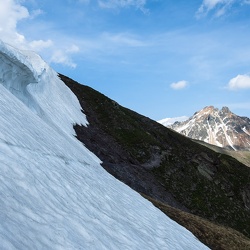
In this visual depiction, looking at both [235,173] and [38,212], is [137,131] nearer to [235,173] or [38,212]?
[235,173]

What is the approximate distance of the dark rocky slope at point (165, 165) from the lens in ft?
150

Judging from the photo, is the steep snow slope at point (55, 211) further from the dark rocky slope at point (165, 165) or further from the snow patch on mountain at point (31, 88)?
the dark rocky slope at point (165, 165)

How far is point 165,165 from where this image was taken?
56.1 m

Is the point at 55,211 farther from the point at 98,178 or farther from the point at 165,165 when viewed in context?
the point at 165,165

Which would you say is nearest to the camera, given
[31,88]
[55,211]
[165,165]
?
[55,211]

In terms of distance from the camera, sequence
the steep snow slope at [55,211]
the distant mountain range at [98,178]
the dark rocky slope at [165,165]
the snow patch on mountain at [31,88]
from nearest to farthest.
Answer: the steep snow slope at [55,211] < the distant mountain range at [98,178] < the snow patch on mountain at [31,88] < the dark rocky slope at [165,165]

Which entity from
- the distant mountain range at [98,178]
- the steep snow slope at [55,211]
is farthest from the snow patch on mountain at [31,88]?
the steep snow slope at [55,211]

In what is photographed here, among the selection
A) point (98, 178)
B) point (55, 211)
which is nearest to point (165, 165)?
point (98, 178)

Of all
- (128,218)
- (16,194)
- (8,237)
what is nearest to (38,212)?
(16,194)

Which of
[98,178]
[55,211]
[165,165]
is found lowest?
[55,211]

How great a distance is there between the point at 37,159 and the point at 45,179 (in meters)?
1.48

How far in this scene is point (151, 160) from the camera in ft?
184

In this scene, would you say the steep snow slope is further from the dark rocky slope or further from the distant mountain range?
the dark rocky slope

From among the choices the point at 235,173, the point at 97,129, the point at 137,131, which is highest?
the point at 235,173
